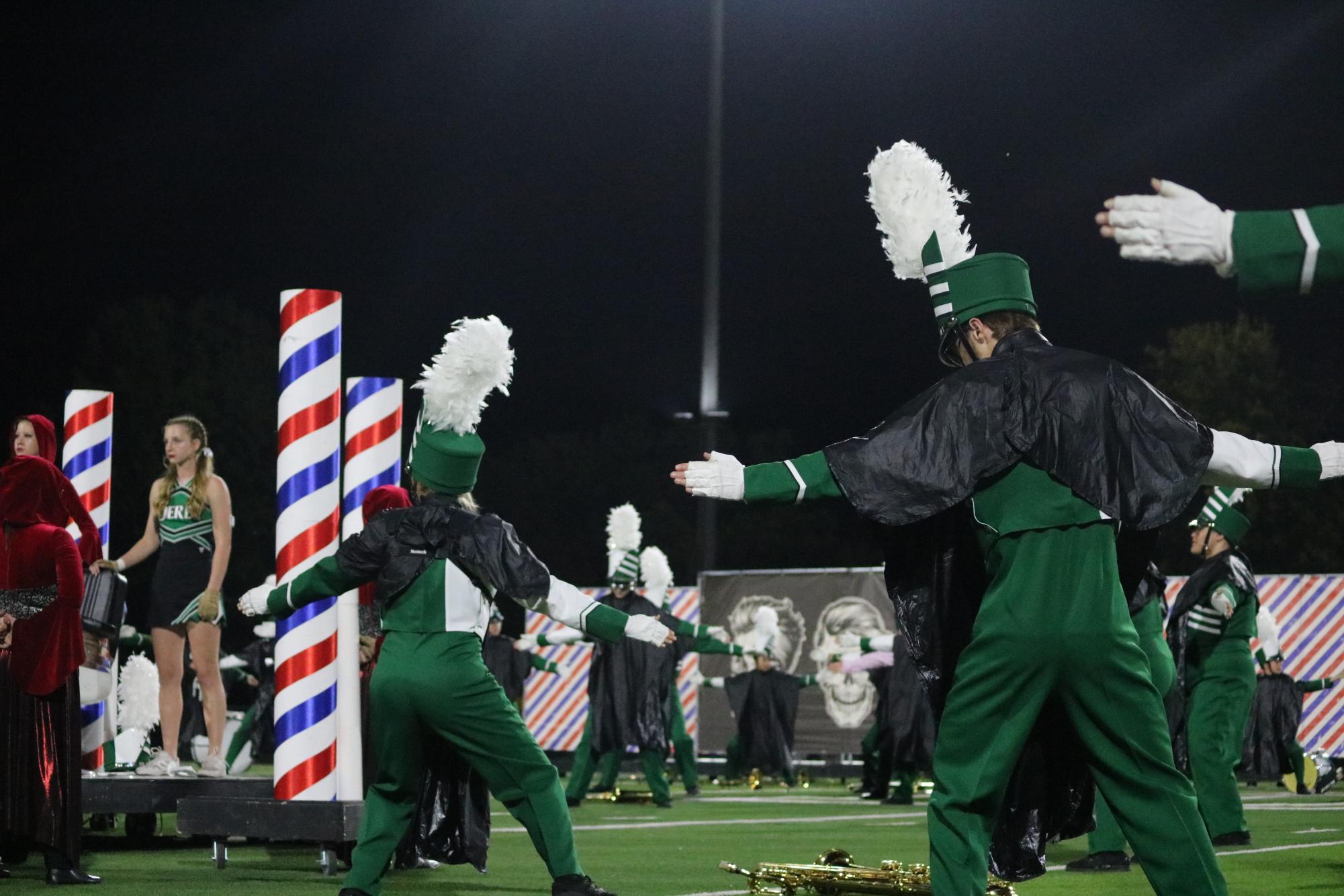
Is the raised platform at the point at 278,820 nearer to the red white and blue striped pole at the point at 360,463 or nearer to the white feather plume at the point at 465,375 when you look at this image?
the red white and blue striped pole at the point at 360,463

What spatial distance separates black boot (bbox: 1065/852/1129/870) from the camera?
9.57 meters

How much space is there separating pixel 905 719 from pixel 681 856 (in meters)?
6.73

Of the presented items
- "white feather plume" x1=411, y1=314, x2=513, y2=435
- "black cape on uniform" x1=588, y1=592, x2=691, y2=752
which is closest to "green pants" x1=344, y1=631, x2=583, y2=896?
"white feather plume" x1=411, y1=314, x2=513, y2=435

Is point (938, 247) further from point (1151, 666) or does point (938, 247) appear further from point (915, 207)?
point (1151, 666)

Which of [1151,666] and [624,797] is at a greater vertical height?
[1151,666]

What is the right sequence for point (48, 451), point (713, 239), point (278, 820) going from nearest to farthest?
point (48, 451) < point (278, 820) < point (713, 239)

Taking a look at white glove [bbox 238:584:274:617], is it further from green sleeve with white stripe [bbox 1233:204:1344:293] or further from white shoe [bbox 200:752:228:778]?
green sleeve with white stripe [bbox 1233:204:1344:293]

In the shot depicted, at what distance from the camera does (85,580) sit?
10.2m

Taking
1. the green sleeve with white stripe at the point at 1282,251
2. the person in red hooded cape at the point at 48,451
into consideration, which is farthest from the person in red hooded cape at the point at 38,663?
the green sleeve with white stripe at the point at 1282,251

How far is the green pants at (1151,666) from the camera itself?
360 inches

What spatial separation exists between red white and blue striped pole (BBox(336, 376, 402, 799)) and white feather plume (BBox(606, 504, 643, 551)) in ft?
24.4

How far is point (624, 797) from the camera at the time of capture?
57.6ft

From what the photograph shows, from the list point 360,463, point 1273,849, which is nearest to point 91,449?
point 360,463

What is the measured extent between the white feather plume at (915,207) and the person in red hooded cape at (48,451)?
14.9ft
